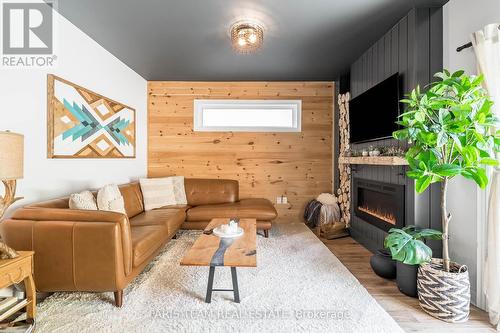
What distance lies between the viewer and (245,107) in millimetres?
4496

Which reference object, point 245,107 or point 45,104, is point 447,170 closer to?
point 245,107

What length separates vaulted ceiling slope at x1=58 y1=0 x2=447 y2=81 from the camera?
7.64 feet

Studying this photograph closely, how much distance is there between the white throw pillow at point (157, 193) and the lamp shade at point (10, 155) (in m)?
1.99

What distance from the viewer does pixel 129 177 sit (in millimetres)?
3957

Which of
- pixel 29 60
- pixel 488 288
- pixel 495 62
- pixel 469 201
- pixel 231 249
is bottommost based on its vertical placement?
pixel 488 288

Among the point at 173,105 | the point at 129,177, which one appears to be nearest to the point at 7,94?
the point at 129,177

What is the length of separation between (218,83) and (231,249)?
3425 mm

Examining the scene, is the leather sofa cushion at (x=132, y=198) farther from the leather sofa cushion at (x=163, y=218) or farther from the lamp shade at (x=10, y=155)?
the lamp shade at (x=10, y=155)

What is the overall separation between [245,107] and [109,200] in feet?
9.27

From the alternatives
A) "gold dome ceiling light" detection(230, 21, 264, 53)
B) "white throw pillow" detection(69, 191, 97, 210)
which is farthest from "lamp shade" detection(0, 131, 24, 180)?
"gold dome ceiling light" detection(230, 21, 264, 53)

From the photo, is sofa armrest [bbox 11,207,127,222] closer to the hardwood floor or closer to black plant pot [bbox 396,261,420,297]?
the hardwood floor

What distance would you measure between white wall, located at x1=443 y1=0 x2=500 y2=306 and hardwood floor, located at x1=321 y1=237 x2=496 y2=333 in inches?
13.6

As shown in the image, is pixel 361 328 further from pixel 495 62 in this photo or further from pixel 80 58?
pixel 80 58

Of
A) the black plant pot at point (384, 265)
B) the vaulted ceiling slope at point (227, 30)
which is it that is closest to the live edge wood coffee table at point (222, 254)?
the black plant pot at point (384, 265)
